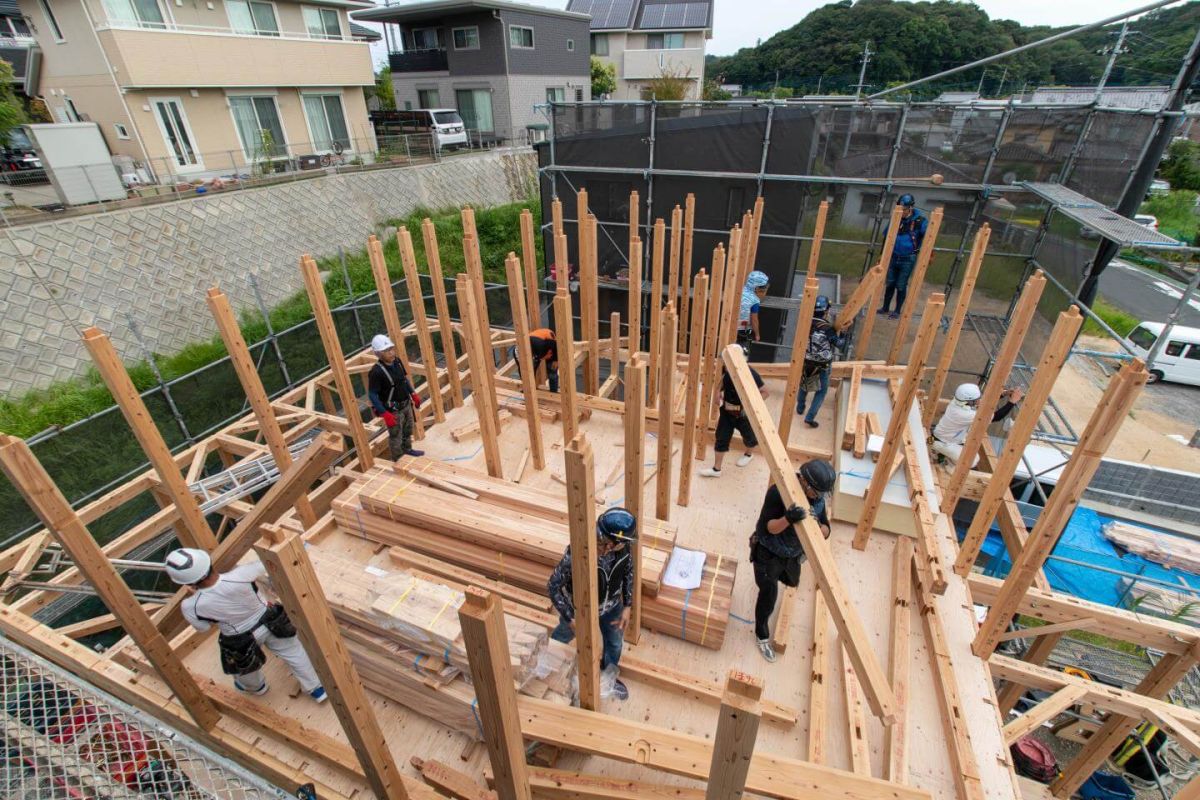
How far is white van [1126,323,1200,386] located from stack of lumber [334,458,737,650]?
60.2ft

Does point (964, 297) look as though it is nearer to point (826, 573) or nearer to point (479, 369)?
point (826, 573)

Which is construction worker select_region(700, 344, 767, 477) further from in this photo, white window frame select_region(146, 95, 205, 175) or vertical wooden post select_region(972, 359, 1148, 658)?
white window frame select_region(146, 95, 205, 175)

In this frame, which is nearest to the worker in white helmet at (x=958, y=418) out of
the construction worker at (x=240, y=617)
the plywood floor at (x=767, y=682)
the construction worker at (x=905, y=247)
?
the plywood floor at (x=767, y=682)

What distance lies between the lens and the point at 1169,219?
2508 centimetres

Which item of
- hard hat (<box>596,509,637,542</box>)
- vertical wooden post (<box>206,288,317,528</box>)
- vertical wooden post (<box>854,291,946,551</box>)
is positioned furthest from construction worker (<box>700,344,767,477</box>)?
vertical wooden post (<box>206,288,317,528</box>)

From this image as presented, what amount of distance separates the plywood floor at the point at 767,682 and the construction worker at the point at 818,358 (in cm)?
192

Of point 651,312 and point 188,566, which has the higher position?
point 651,312

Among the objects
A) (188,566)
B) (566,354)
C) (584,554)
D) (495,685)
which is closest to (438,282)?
(566,354)

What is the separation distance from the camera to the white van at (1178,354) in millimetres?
15727

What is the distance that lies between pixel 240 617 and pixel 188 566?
60cm

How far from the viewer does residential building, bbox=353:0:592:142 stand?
26203 millimetres

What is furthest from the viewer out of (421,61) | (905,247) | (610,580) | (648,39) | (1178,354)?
(648,39)

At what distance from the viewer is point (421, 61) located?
28109 mm

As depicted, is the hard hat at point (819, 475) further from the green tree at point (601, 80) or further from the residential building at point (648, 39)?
the residential building at point (648, 39)
